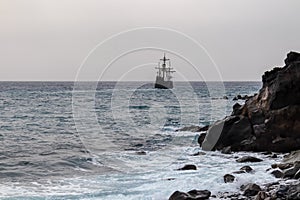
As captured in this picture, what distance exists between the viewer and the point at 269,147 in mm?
23359

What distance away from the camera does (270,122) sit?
23656 millimetres

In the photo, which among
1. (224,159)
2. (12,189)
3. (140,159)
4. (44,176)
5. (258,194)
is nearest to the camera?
(258,194)

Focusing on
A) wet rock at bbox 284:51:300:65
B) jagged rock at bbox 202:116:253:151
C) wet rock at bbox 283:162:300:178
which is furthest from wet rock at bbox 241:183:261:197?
wet rock at bbox 284:51:300:65

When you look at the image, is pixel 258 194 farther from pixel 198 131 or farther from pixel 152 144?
pixel 198 131

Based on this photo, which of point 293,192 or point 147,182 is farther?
point 147,182

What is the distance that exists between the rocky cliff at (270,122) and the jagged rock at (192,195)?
9891 millimetres

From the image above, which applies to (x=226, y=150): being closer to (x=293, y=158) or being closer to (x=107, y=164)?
(x=293, y=158)

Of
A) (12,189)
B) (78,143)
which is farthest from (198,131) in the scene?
(12,189)

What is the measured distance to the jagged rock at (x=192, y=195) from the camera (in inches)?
537

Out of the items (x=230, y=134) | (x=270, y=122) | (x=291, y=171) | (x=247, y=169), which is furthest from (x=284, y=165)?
(x=230, y=134)

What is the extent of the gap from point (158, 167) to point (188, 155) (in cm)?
370

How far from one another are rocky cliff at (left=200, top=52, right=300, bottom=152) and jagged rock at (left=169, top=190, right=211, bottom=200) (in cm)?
989

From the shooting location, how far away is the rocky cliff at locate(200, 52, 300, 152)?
23.2 metres

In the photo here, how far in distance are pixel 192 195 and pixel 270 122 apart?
11018 millimetres
